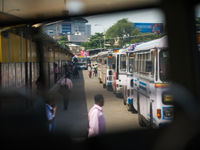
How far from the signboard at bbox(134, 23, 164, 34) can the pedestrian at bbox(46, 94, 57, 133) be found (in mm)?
683

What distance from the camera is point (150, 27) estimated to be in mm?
1682

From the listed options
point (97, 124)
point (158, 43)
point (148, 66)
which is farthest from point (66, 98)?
point (148, 66)

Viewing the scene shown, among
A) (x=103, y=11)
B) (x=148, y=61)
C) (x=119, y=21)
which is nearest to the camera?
(x=103, y=11)

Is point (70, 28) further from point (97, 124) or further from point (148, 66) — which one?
point (148, 66)

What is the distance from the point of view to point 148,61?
4.64 metres

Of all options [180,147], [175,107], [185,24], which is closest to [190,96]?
[175,107]

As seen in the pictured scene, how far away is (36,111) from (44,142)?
187 millimetres

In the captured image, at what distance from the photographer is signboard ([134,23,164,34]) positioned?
1.60m

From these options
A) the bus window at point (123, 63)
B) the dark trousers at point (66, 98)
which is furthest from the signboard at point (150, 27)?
the bus window at point (123, 63)

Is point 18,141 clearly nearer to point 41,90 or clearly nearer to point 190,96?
point 41,90

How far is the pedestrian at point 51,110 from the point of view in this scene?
59.5 inches

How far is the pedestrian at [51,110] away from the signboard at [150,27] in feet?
2.24

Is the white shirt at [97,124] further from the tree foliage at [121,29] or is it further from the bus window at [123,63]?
the bus window at [123,63]

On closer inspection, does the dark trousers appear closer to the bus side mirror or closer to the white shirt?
the white shirt
